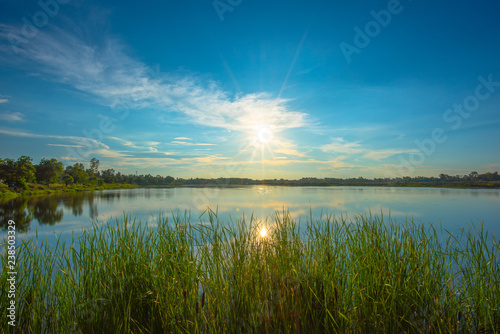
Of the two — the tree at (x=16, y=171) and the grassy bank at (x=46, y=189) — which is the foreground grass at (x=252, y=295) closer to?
the grassy bank at (x=46, y=189)

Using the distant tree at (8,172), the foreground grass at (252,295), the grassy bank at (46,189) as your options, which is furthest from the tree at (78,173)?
the foreground grass at (252,295)

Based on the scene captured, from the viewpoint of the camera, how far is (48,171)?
A: 4400 cm

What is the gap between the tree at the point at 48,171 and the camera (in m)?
43.3

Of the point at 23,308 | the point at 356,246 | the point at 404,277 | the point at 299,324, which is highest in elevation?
the point at 356,246

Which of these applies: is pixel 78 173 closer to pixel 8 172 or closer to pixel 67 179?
pixel 67 179

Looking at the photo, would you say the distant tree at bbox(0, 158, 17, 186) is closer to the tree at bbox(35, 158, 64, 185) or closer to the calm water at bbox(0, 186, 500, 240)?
the calm water at bbox(0, 186, 500, 240)

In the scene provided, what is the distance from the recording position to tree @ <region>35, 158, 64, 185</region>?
43312 millimetres

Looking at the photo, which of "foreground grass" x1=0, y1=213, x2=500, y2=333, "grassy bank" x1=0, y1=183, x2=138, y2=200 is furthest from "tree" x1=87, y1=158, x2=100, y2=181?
"foreground grass" x1=0, y1=213, x2=500, y2=333

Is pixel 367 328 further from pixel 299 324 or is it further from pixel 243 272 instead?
pixel 243 272

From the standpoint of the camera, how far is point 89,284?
3322 millimetres

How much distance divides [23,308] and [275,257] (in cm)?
349

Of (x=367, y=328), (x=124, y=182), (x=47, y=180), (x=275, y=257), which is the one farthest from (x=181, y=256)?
(x=124, y=182)

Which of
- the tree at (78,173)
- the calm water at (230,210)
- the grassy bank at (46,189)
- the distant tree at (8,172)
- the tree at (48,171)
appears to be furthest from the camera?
the tree at (78,173)

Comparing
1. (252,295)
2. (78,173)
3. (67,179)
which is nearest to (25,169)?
(67,179)
